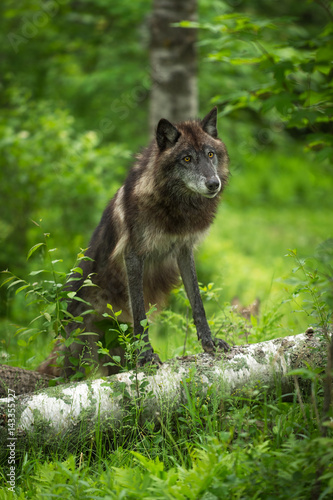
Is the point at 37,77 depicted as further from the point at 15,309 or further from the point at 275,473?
the point at 275,473

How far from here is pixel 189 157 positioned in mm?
3795

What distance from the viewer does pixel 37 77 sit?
11.2 metres

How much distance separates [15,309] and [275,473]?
16.6 feet

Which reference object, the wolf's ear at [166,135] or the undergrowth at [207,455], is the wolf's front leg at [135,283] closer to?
the undergrowth at [207,455]

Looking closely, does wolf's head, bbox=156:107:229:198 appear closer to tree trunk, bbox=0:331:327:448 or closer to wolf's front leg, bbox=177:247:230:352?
wolf's front leg, bbox=177:247:230:352

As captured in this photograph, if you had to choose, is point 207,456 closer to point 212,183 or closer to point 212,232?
point 212,183

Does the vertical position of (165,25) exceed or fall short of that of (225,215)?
it exceeds it

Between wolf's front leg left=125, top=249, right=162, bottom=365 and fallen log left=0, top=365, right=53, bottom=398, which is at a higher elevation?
wolf's front leg left=125, top=249, right=162, bottom=365

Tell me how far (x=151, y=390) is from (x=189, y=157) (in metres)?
1.78

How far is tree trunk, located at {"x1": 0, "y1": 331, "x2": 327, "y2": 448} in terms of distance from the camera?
304 centimetres

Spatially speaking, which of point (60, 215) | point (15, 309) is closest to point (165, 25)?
point (60, 215)

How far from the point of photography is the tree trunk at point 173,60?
7117 mm

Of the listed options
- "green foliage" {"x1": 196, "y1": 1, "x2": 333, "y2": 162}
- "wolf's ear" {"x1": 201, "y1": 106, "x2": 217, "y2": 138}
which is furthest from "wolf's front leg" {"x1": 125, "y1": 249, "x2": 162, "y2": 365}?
"green foliage" {"x1": 196, "y1": 1, "x2": 333, "y2": 162}

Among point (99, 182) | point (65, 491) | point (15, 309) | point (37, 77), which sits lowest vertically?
point (15, 309)
